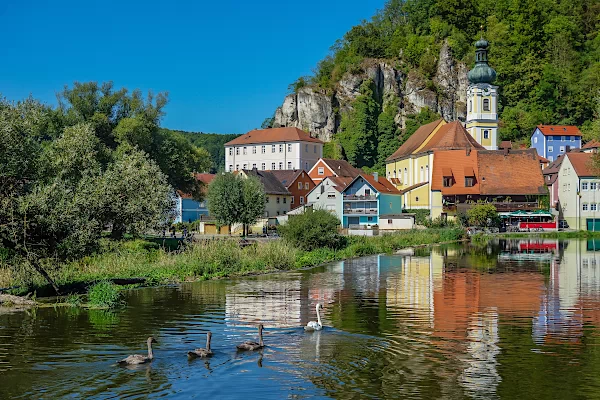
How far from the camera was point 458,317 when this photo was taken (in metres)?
23.9

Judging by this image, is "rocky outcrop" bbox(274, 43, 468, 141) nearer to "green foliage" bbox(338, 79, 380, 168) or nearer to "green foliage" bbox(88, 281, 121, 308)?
"green foliage" bbox(338, 79, 380, 168)

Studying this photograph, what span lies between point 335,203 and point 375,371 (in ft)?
248

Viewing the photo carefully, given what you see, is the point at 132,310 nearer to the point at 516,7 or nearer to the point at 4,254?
the point at 4,254

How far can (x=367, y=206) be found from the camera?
89562mm

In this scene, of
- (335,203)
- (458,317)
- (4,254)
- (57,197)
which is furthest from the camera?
(335,203)

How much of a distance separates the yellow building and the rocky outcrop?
13796 millimetres

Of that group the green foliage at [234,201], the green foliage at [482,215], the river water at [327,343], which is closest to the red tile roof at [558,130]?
the green foliage at [482,215]

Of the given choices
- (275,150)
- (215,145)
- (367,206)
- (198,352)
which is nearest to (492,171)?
(367,206)

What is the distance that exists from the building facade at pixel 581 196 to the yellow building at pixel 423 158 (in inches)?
636

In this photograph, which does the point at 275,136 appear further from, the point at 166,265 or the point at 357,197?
the point at 166,265

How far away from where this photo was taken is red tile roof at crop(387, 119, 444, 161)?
113m

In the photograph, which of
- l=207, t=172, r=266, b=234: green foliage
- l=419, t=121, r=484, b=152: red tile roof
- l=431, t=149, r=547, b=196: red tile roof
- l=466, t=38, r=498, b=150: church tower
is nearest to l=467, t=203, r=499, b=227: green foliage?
l=431, t=149, r=547, b=196: red tile roof

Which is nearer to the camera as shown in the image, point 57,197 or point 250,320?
point 250,320

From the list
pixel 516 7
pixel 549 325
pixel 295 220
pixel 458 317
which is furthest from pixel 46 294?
pixel 516 7
